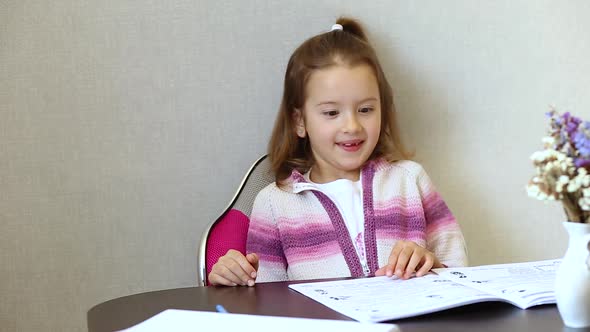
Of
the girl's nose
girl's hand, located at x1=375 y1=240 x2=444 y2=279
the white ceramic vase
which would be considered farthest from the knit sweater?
the white ceramic vase

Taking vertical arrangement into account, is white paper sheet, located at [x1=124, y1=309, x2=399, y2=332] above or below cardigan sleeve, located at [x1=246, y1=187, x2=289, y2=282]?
above

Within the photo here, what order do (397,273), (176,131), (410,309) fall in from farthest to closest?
(176,131) → (397,273) → (410,309)

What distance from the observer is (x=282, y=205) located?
5.77 feet

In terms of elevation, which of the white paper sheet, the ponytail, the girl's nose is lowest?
the white paper sheet

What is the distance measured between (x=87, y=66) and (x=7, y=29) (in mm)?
204

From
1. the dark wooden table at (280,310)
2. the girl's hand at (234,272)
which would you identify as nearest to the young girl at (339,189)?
the girl's hand at (234,272)

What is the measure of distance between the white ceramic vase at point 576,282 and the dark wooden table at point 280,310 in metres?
0.02

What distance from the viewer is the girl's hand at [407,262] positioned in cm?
128

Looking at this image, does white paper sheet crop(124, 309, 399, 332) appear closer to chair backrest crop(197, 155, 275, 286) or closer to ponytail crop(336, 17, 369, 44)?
chair backrest crop(197, 155, 275, 286)

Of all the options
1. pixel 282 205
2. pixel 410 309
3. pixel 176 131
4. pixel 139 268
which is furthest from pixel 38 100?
pixel 410 309

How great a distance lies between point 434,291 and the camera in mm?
1123

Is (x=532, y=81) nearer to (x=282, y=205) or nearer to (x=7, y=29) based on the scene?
(x=282, y=205)

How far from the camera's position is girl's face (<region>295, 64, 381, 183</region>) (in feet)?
5.76

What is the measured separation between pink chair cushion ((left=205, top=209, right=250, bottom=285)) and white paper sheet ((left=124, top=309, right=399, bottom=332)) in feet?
2.29
